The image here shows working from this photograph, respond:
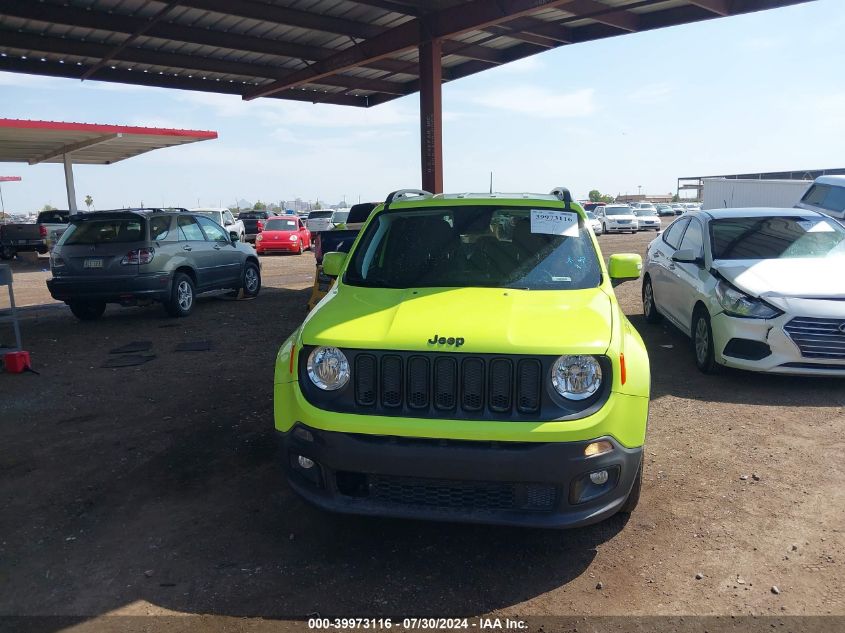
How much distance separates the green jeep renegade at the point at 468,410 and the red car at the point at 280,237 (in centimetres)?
2168

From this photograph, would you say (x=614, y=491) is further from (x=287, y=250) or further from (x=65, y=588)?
(x=287, y=250)

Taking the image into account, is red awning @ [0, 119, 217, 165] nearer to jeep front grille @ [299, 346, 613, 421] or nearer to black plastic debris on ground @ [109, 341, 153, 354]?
black plastic debris on ground @ [109, 341, 153, 354]

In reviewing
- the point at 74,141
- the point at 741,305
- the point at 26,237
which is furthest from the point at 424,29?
the point at 26,237

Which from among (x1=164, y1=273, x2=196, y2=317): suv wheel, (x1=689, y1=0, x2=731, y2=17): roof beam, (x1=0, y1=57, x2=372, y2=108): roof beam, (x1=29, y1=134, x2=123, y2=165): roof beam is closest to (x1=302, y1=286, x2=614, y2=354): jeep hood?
(x1=164, y1=273, x2=196, y2=317): suv wheel

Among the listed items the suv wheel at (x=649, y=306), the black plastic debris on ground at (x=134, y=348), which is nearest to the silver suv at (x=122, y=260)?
the black plastic debris on ground at (x=134, y=348)

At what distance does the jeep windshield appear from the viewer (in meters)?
4.09

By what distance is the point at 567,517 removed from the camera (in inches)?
119

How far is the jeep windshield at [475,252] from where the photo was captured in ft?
13.4

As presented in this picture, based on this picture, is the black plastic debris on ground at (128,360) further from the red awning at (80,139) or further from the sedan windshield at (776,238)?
the red awning at (80,139)

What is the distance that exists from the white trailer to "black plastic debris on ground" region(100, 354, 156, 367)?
17229 millimetres

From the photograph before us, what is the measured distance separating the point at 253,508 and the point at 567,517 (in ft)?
6.44

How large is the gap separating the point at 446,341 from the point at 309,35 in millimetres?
12423

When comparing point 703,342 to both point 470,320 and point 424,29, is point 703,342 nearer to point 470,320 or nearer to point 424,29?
point 470,320

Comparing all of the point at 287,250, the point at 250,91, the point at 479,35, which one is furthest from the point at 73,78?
the point at 287,250
